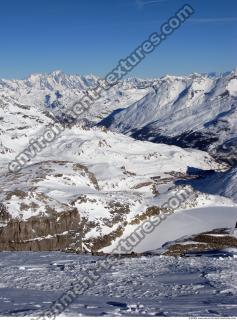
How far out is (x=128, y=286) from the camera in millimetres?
22406

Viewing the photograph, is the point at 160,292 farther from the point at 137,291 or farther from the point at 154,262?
the point at 154,262

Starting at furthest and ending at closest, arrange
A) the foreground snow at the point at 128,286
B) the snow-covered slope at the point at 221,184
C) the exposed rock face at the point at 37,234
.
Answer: the snow-covered slope at the point at 221,184, the exposed rock face at the point at 37,234, the foreground snow at the point at 128,286

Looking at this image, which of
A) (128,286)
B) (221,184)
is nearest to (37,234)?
(128,286)

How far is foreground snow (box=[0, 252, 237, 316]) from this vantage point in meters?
18.2

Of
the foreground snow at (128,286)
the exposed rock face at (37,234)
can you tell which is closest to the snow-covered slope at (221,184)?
the exposed rock face at (37,234)

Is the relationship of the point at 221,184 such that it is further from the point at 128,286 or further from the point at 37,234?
the point at 128,286

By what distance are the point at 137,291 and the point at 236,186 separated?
432ft

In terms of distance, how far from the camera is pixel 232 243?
60781 millimetres

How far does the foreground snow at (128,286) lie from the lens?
18.2 m

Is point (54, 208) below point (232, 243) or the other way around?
the other way around

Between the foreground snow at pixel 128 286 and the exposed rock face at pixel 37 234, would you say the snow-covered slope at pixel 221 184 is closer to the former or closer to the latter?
the exposed rock face at pixel 37 234

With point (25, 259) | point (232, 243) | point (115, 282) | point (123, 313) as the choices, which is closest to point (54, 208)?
point (232, 243)

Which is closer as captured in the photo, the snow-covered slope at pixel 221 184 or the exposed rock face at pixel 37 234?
the exposed rock face at pixel 37 234

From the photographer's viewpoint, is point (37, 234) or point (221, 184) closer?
point (37, 234)
